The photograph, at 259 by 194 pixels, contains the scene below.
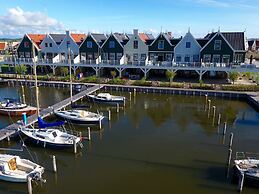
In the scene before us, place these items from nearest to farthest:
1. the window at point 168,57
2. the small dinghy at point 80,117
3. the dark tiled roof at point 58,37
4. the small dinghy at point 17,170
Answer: the small dinghy at point 17,170 → the small dinghy at point 80,117 → the window at point 168,57 → the dark tiled roof at point 58,37

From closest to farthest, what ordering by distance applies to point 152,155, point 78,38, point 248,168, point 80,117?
point 248,168 < point 152,155 < point 80,117 < point 78,38

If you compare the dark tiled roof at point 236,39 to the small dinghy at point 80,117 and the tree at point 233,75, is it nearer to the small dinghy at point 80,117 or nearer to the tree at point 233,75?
the tree at point 233,75

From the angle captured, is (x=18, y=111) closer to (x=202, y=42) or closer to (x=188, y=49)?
(x=188, y=49)

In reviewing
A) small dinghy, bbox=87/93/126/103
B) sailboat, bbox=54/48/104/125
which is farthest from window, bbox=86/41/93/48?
sailboat, bbox=54/48/104/125

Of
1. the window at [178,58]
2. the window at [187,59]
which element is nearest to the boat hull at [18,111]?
the window at [178,58]

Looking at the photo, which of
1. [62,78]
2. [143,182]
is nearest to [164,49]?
[62,78]

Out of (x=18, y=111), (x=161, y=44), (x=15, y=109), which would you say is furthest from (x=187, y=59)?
(x=15, y=109)

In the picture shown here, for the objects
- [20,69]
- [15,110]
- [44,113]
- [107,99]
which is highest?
[20,69]
